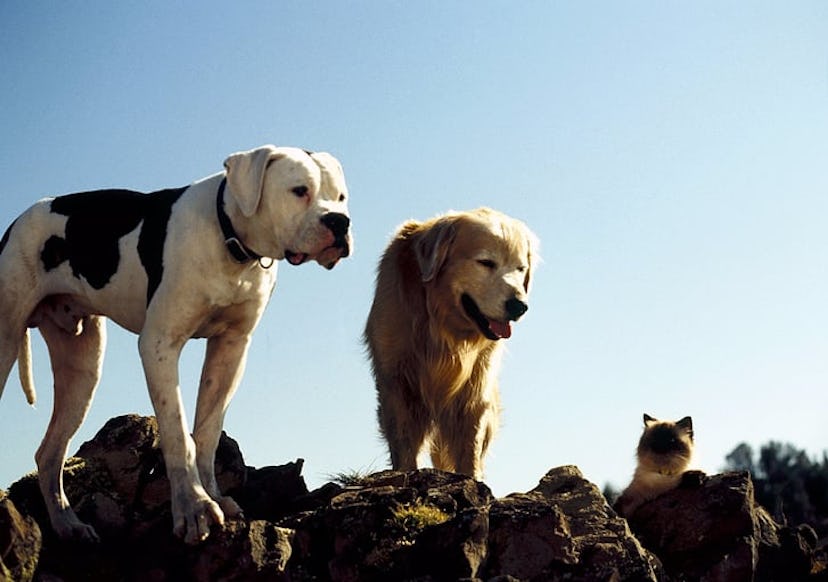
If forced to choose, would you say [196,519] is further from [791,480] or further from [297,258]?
[791,480]

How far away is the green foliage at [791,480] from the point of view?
1250 cm

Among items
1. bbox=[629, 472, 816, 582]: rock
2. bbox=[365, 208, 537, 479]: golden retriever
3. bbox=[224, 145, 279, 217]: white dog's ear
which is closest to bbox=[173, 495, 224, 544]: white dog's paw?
bbox=[224, 145, 279, 217]: white dog's ear

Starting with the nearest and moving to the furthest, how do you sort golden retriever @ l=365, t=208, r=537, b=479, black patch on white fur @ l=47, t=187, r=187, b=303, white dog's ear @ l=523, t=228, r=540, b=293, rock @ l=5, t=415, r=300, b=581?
rock @ l=5, t=415, r=300, b=581
black patch on white fur @ l=47, t=187, r=187, b=303
golden retriever @ l=365, t=208, r=537, b=479
white dog's ear @ l=523, t=228, r=540, b=293

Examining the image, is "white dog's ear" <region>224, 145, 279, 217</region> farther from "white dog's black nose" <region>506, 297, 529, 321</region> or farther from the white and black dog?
"white dog's black nose" <region>506, 297, 529, 321</region>

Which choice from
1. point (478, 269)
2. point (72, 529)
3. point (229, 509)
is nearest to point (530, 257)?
point (478, 269)

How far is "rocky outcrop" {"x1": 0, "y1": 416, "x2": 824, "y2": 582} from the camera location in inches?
272

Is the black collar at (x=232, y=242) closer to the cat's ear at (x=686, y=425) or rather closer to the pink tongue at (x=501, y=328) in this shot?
the pink tongue at (x=501, y=328)

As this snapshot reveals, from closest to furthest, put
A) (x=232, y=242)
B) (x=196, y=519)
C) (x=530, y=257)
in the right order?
(x=196, y=519) → (x=232, y=242) → (x=530, y=257)

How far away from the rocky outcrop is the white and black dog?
34 centimetres

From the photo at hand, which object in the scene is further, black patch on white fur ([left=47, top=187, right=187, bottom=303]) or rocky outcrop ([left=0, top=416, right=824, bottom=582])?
black patch on white fur ([left=47, top=187, right=187, bottom=303])

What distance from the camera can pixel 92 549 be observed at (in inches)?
299

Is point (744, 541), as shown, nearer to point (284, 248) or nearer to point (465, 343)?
point (465, 343)

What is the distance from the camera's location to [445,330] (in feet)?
33.3

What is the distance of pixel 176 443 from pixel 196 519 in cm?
50
